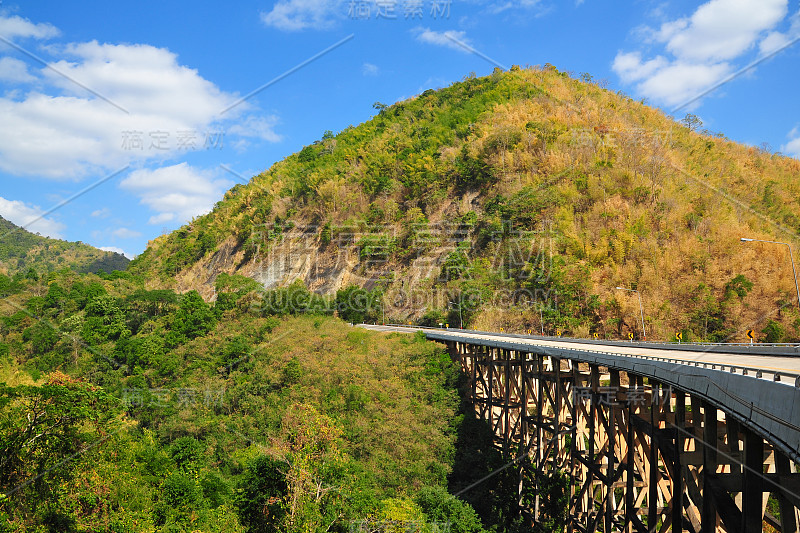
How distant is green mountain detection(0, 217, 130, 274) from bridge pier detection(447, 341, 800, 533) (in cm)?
13168

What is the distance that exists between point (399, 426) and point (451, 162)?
4691 centimetres

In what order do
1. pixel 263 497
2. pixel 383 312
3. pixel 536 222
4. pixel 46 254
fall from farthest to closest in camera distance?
pixel 46 254
pixel 383 312
pixel 536 222
pixel 263 497

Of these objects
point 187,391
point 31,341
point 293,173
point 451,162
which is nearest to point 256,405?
point 187,391

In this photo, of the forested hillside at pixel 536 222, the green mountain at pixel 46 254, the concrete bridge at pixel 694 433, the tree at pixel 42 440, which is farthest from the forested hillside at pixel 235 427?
the green mountain at pixel 46 254

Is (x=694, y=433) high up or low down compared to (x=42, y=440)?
up

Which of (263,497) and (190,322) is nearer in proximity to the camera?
(263,497)

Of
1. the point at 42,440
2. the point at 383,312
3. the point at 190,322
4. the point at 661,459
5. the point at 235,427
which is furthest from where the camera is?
the point at 383,312

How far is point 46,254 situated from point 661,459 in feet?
563

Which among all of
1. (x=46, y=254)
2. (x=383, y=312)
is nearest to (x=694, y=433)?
(x=383, y=312)

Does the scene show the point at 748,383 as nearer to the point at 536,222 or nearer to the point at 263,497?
the point at 263,497

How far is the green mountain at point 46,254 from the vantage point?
131125 millimetres

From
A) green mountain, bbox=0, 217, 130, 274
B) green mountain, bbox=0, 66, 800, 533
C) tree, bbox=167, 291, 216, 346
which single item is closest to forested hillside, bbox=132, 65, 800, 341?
green mountain, bbox=0, 66, 800, 533

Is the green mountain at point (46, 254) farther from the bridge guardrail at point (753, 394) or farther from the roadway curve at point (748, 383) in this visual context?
the bridge guardrail at point (753, 394)

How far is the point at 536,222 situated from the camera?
171ft
